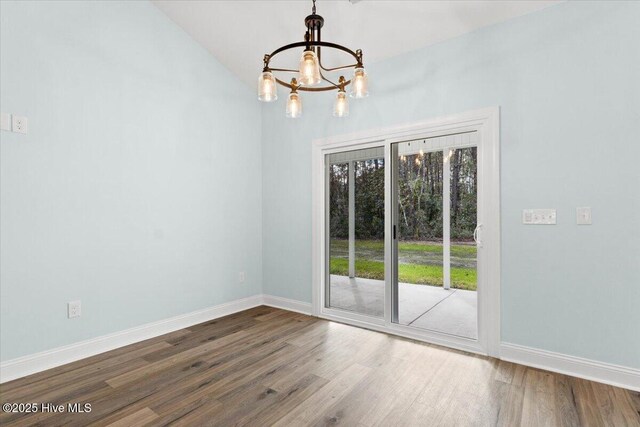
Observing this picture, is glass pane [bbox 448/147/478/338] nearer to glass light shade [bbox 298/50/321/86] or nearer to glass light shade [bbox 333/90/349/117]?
glass light shade [bbox 333/90/349/117]

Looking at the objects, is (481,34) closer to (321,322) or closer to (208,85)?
(208,85)

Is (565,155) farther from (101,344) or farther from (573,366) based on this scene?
(101,344)

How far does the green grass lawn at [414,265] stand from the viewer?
10.0 feet

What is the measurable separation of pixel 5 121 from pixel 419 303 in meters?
3.79

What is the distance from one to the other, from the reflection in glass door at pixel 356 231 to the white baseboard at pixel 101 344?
1.36 m

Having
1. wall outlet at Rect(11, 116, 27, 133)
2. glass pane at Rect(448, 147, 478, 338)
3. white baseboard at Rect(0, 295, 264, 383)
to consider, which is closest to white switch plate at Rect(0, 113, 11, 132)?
wall outlet at Rect(11, 116, 27, 133)

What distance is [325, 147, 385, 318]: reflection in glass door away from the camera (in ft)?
11.7

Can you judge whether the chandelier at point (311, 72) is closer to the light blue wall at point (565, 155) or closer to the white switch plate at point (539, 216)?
the light blue wall at point (565, 155)

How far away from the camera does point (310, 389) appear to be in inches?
89.2

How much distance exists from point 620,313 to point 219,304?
12.1 ft

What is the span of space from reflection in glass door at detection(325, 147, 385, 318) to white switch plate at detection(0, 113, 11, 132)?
110 inches

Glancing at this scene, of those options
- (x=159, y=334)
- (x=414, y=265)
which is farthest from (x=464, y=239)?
(x=159, y=334)

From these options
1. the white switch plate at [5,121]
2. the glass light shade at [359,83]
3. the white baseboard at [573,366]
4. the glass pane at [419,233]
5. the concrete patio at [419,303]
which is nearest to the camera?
the glass light shade at [359,83]

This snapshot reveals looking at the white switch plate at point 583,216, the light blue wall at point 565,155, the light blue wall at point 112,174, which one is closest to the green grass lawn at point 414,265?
the light blue wall at point 565,155
